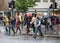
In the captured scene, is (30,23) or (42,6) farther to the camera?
(42,6)

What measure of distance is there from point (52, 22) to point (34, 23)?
664 centimetres

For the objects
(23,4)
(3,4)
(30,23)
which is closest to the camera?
(30,23)

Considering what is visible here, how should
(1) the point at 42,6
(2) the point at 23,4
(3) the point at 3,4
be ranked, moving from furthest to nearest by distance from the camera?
1. (3) the point at 3,4
2. (1) the point at 42,6
3. (2) the point at 23,4

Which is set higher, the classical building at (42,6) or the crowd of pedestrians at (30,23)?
the crowd of pedestrians at (30,23)

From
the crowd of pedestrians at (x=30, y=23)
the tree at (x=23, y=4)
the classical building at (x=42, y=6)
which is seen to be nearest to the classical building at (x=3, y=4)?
the classical building at (x=42, y=6)

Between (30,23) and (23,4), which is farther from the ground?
(30,23)

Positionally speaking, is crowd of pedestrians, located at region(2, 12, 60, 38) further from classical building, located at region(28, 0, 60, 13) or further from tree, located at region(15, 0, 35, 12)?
classical building, located at region(28, 0, 60, 13)

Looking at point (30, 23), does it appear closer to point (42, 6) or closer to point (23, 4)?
point (23, 4)

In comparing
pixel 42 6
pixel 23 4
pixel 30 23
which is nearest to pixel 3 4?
pixel 42 6

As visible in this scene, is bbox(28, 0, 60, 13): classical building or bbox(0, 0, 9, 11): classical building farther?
bbox(0, 0, 9, 11): classical building

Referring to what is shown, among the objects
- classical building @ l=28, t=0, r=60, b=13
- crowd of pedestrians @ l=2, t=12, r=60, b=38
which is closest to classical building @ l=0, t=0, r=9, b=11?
classical building @ l=28, t=0, r=60, b=13

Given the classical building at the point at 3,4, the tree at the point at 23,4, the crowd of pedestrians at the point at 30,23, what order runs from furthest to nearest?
1. the classical building at the point at 3,4
2. the tree at the point at 23,4
3. the crowd of pedestrians at the point at 30,23

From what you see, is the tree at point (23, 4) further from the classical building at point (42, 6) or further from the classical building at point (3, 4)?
the classical building at point (3, 4)

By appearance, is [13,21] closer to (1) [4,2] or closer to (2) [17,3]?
(2) [17,3]
